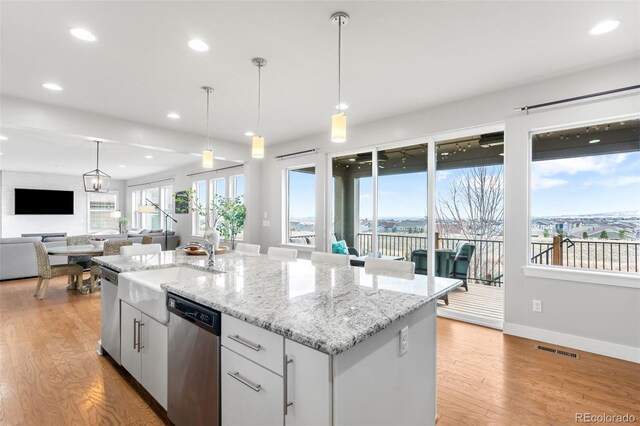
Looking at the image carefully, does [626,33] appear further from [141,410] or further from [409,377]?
[141,410]

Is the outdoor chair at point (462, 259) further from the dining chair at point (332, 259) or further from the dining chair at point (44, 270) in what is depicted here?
the dining chair at point (44, 270)

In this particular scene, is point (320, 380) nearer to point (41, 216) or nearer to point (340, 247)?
point (340, 247)

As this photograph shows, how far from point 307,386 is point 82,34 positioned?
295cm

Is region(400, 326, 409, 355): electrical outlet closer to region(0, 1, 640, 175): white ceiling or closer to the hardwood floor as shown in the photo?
the hardwood floor

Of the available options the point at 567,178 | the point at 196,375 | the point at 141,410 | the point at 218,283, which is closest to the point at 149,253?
the point at 141,410

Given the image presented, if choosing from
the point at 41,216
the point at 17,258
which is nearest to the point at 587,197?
the point at 17,258

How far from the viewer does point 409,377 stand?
1468 mm

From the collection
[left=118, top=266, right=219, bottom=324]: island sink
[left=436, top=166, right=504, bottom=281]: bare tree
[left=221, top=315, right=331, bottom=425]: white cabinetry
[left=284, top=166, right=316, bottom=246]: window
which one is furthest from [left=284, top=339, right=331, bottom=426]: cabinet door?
[left=284, top=166, right=316, bottom=246]: window

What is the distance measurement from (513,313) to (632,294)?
3.23ft

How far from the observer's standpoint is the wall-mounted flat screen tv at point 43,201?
30.5 ft

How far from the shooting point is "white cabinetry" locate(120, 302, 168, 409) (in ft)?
6.28

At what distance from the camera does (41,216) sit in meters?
9.75

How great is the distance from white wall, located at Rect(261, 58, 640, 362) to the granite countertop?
190 cm

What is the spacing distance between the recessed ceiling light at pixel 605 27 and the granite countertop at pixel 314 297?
2212 mm
